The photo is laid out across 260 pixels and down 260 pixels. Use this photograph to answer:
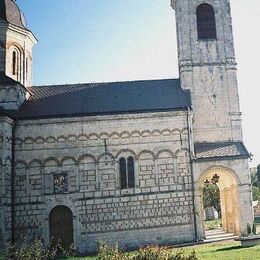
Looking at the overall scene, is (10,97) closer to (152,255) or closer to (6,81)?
(6,81)

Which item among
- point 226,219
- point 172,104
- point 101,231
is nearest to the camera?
point 101,231

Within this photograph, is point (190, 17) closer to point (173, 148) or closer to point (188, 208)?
point (173, 148)

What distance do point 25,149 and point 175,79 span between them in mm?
10858

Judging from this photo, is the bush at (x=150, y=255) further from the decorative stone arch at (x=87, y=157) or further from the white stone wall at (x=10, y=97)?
the white stone wall at (x=10, y=97)

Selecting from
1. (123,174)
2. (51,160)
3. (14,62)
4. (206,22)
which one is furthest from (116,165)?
(206,22)

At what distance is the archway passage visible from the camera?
2125 centimetres

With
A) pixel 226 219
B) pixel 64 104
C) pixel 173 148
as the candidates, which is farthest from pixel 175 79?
pixel 226 219

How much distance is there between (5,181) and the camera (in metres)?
20.3

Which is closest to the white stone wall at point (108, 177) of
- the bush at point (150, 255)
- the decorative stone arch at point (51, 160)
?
the decorative stone arch at point (51, 160)

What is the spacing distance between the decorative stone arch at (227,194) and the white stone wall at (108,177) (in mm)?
682

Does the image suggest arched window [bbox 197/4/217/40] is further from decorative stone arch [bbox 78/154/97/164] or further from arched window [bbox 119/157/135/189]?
decorative stone arch [bbox 78/154/97/164]

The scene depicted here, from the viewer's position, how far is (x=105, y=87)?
2562 cm

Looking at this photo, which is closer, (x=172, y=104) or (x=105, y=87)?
(x=172, y=104)

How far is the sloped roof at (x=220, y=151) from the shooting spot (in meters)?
22.1
